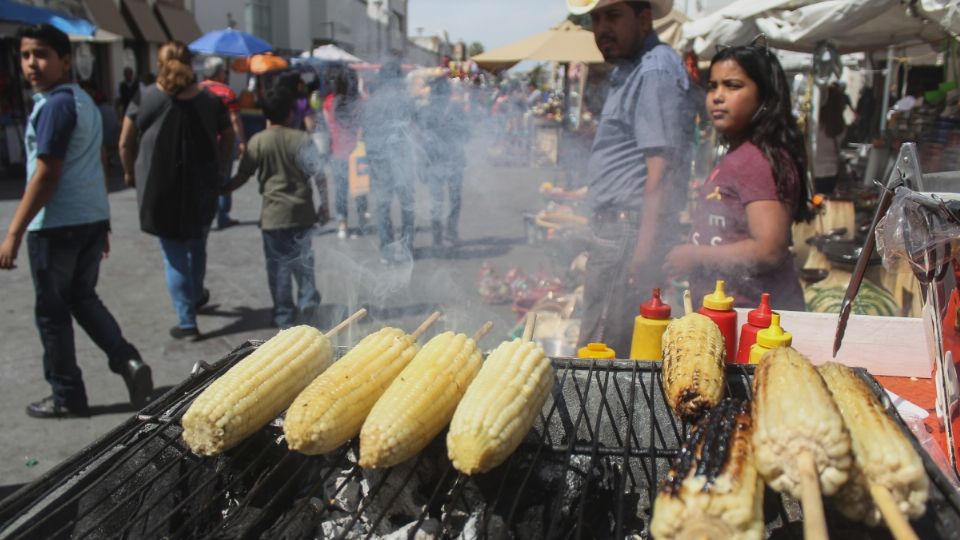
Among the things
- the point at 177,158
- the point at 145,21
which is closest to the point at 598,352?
the point at 177,158

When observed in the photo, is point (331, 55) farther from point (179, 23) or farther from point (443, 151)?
point (179, 23)

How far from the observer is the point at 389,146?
839cm

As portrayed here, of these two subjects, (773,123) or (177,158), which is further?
(177,158)

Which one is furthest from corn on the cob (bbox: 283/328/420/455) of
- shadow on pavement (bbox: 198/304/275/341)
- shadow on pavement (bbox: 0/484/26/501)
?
shadow on pavement (bbox: 198/304/275/341)

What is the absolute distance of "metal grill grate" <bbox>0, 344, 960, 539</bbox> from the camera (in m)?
1.68

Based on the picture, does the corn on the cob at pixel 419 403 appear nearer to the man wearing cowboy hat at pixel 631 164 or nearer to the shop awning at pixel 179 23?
the man wearing cowboy hat at pixel 631 164

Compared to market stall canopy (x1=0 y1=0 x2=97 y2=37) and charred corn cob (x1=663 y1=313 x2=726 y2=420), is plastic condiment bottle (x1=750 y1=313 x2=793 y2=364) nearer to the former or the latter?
charred corn cob (x1=663 y1=313 x2=726 y2=420)

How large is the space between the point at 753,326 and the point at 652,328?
37cm

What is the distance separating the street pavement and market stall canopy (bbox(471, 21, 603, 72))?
277 centimetres

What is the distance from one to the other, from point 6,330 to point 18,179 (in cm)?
1054

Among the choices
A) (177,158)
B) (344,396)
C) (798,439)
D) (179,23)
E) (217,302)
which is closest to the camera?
(798,439)

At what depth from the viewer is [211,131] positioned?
237 inches

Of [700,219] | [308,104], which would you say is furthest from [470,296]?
[308,104]

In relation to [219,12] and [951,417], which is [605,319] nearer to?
[951,417]
